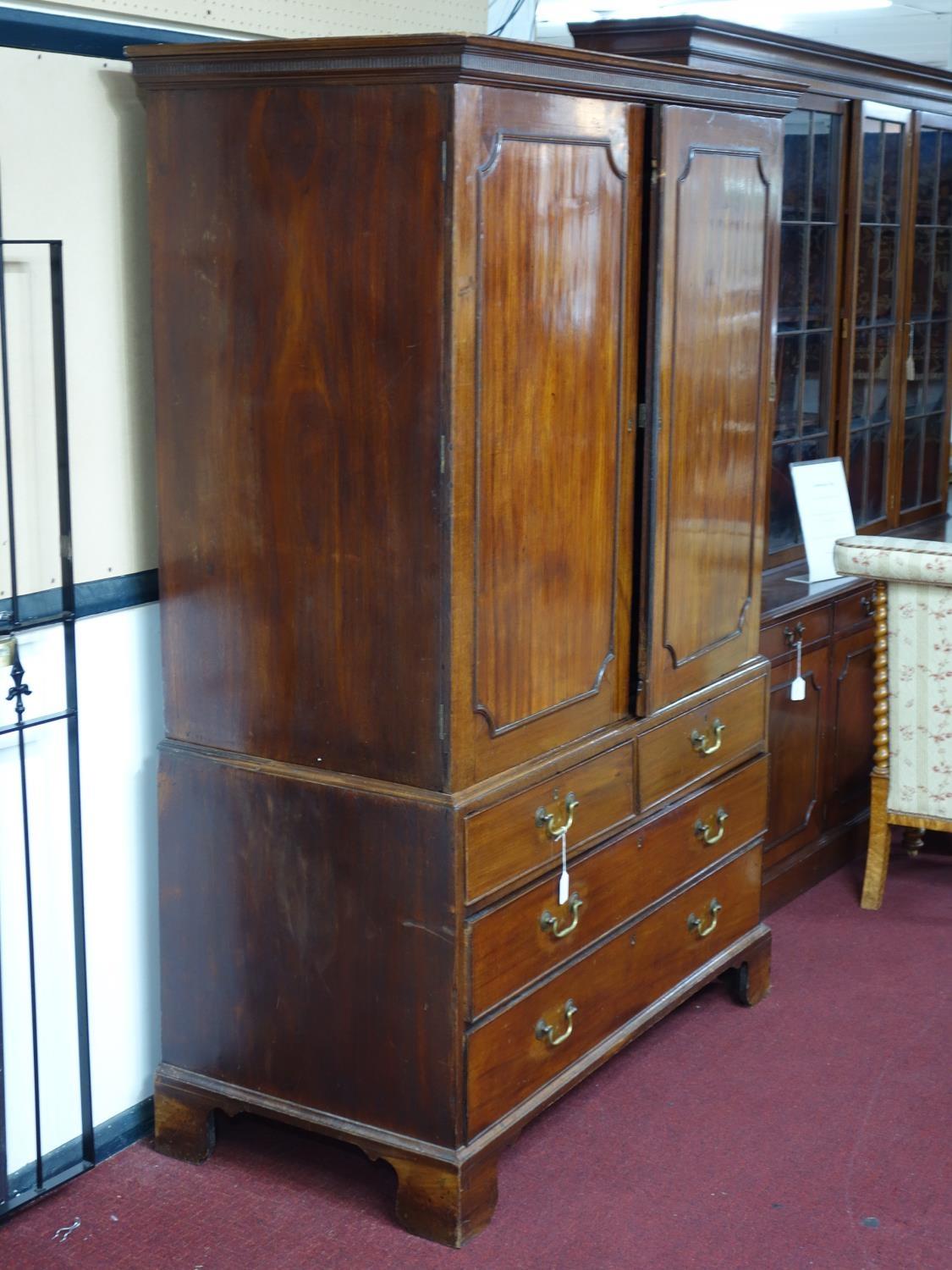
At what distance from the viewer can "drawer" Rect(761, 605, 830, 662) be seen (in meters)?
3.78

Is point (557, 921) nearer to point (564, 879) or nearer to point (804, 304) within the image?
point (564, 879)

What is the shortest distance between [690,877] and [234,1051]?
38.9 inches

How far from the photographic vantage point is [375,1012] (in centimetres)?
258

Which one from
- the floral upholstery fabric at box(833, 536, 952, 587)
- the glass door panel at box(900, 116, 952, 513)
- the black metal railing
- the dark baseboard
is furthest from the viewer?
the glass door panel at box(900, 116, 952, 513)

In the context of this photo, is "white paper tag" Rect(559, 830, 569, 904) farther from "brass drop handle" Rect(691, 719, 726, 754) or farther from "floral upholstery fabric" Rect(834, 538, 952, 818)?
"floral upholstery fabric" Rect(834, 538, 952, 818)

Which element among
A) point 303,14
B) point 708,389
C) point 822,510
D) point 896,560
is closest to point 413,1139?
point 708,389

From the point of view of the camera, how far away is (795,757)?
402cm

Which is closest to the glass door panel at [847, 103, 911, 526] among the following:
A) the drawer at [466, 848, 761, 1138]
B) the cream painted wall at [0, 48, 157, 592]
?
the drawer at [466, 848, 761, 1138]

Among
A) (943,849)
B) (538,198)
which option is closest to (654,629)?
(538,198)

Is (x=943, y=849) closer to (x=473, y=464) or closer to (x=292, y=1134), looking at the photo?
(x=292, y=1134)

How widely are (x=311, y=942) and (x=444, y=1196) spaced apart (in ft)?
1.51

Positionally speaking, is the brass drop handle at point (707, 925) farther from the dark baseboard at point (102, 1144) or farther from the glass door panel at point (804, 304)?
the glass door panel at point (804, 304)

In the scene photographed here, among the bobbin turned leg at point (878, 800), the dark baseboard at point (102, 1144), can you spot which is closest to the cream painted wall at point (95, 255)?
the dark baseboard at point (102, 1144)

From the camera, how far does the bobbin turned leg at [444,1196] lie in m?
2.55
